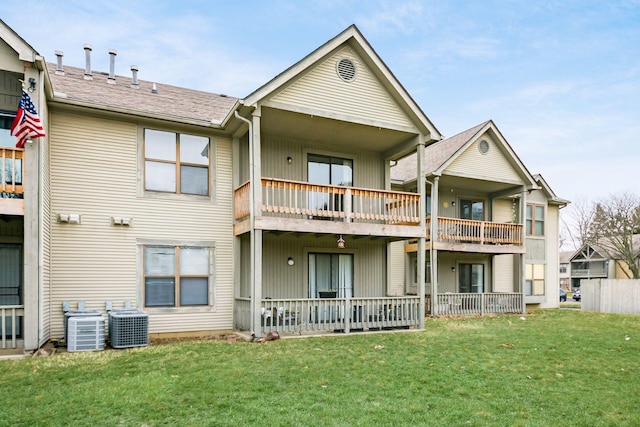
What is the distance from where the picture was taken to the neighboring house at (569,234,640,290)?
4156 cm

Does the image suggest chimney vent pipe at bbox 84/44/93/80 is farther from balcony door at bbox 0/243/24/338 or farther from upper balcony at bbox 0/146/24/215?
balcony door at bbox 0/243/24/338

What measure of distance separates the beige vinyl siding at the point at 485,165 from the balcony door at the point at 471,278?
14.1 ft

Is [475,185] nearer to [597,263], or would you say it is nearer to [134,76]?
[134,76]

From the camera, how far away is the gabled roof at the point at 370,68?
1103cm

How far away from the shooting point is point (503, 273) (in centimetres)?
2031

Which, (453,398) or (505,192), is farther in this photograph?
(505,192)

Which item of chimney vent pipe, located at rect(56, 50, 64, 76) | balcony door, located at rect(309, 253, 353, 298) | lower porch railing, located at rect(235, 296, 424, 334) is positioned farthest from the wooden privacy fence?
chimney vent pipe, located at rect(56, 50, 64, 76)

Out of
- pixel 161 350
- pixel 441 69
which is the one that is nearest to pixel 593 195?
pixel 441 69

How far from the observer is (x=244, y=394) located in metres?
6.09

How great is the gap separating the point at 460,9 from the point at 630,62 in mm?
12680

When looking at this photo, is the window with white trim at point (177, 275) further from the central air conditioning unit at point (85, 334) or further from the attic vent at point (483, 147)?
the attic vent at point (483, 147)

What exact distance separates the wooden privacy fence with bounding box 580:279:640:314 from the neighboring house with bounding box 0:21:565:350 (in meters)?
12.2

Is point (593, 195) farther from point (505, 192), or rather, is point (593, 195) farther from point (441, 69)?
point (505, 192)

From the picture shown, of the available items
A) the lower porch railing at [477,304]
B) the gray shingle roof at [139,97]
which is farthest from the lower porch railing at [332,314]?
the gray shingle roof at [139,97]
